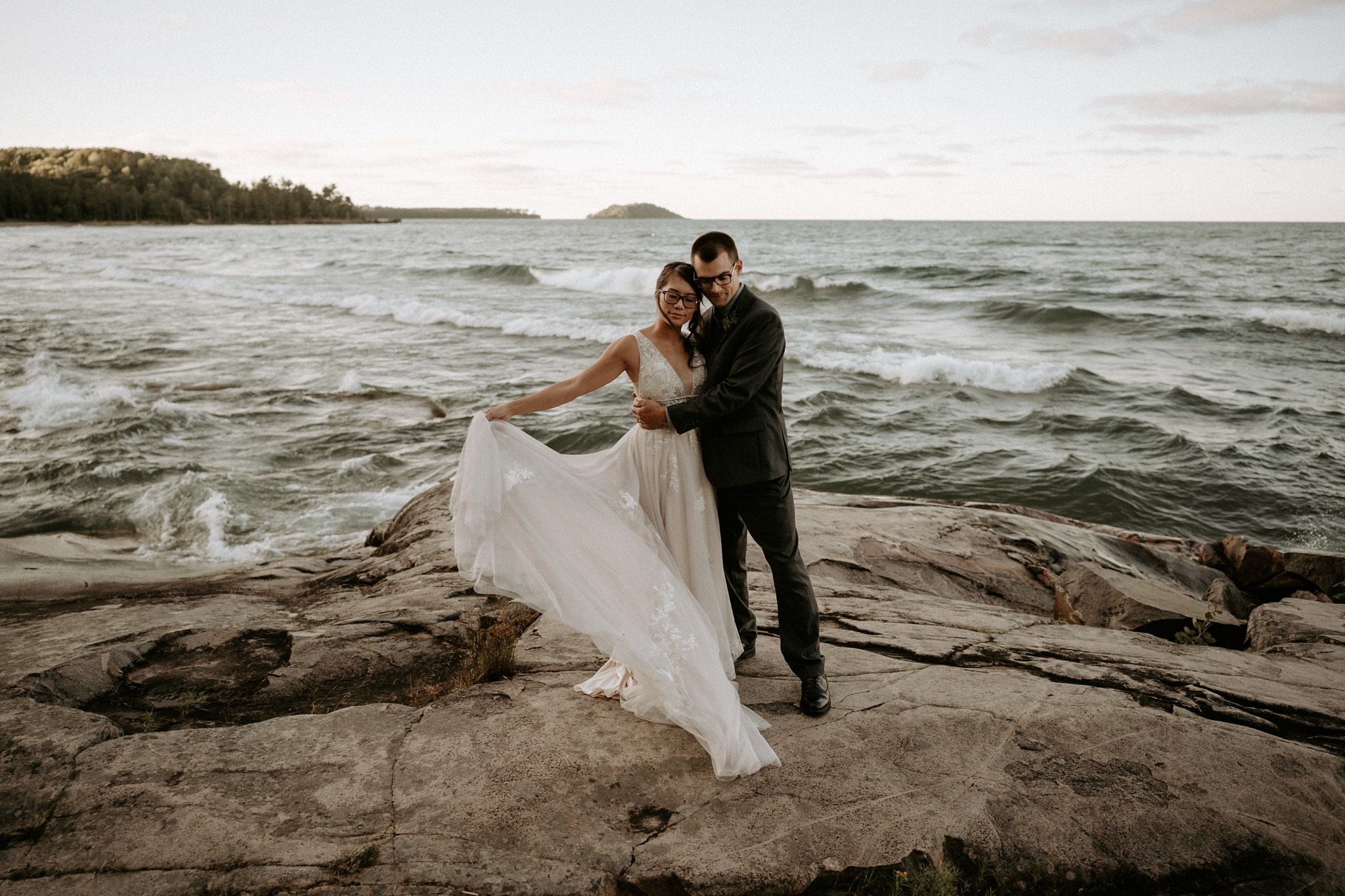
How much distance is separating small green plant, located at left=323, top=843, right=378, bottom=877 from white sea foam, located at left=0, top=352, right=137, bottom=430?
12.6m

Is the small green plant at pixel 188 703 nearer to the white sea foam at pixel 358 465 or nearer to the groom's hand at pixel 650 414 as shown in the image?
the groom's hand at pixel 650 414

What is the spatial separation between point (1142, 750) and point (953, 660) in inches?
47.4

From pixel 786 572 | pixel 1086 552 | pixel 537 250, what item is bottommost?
pixel 1086 552

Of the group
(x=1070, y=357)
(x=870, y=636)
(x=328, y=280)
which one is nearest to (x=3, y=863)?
(x=870, y=636)

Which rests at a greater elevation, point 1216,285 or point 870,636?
point 1216,285

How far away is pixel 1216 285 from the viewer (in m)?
32.1

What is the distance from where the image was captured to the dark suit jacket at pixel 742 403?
3654mm

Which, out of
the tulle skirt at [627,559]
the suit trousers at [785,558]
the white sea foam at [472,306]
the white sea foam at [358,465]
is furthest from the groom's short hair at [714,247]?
the white sea foam at [472,306]

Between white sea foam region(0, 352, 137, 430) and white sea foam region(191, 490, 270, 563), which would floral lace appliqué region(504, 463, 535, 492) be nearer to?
white sea foam region(191, 490, 270, 563)

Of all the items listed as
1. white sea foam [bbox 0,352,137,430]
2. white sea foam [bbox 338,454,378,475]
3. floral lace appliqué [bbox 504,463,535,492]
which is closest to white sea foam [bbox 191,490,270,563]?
white sea foam [bbox 338,454,378,475]

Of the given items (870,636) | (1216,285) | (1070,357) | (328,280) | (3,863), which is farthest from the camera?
(328,280)

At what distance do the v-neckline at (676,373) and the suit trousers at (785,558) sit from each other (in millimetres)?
540

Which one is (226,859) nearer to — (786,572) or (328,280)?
(786,572)

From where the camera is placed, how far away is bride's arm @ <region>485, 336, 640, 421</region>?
3842 millimetres
